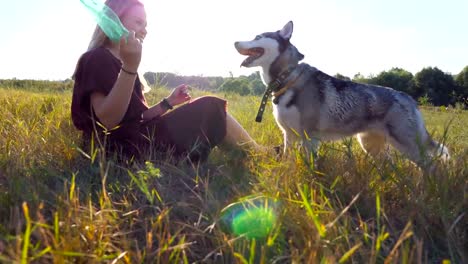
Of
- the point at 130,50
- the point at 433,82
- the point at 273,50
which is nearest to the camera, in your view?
the point at 130,50

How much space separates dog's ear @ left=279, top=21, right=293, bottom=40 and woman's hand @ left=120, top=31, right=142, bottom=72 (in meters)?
2.08

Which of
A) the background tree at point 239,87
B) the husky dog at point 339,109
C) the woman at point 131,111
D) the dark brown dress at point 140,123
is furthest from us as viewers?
the background tree at point 239,87

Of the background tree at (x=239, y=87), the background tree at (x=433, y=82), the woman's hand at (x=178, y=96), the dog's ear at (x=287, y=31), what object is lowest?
the woman's hand at (x=178, y=96)

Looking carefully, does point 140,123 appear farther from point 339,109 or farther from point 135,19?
point 339,109

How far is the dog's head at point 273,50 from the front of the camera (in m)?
3.98

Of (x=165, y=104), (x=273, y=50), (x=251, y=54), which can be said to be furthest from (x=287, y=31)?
(x=165, y=104)

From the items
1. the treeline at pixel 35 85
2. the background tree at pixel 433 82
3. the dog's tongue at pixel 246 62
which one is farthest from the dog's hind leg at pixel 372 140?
the background tree at pixel 433 82

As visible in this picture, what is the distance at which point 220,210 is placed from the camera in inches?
66.8

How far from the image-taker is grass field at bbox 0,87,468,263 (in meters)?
1.24

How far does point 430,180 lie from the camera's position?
1809 millimetres

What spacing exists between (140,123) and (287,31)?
1929 millimetres

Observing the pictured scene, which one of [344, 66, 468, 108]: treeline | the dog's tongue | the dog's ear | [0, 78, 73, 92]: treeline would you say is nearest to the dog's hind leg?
the dog's ear

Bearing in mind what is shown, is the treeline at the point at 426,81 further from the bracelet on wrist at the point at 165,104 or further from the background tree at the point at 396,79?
the bracelet on wrist at the point at 165,104

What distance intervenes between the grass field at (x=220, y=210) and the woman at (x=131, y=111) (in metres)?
0.29
